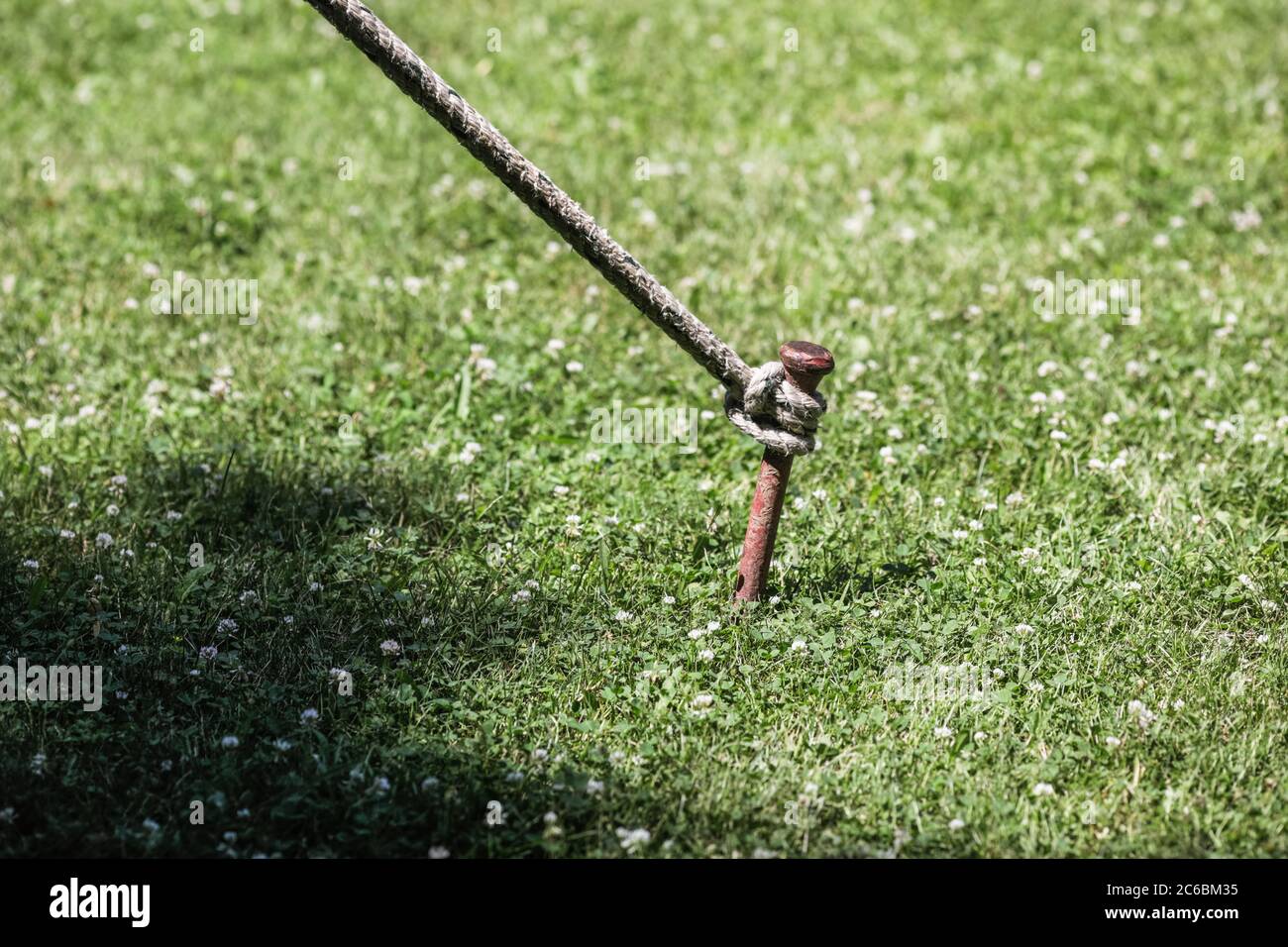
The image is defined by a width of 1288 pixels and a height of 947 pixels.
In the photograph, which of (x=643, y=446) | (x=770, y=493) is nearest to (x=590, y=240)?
(x=770, y=493)

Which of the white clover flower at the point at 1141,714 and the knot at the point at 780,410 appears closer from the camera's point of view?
the white clover flower at the point at 1141,714

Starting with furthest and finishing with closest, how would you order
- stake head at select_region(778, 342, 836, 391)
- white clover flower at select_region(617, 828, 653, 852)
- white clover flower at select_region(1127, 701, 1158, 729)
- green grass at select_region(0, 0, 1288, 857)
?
stake head at select_region(778, 342, 836, 391) < white clover flower at select_region(1127, 701, 1158, 729) < green grass at select_region(0, 0, 1288, 857) < white clover flower at select_region(617, 828, 653, 852)

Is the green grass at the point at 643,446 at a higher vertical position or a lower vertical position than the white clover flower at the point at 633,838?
higher

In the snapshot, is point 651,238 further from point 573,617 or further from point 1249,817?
point 1249,817

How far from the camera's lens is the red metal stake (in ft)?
12.3

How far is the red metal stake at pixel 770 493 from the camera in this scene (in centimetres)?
373

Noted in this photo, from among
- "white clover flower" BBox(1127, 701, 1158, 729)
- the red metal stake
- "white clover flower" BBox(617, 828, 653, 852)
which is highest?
the red metal stake

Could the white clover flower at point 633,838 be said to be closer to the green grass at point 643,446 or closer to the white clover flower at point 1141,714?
the green grass at point 643,446

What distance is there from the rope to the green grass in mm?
563

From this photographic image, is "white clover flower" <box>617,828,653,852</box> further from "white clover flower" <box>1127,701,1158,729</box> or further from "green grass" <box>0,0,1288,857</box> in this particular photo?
"white clover flower" <box>1127,701,1158,729</box>

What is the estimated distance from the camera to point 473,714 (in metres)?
3.53

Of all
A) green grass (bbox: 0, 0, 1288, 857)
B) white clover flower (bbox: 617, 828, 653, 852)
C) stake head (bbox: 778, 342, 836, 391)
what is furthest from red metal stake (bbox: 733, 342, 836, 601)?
white clover flower (bbox: 617, 828, 653, 852)

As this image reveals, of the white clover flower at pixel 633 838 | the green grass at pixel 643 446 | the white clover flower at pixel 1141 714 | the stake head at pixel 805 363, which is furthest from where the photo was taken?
the stake head at pixel 805 363

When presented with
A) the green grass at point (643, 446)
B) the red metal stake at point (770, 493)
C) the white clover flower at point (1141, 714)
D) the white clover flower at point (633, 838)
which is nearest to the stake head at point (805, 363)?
the red metal stake at point (770, 493)
